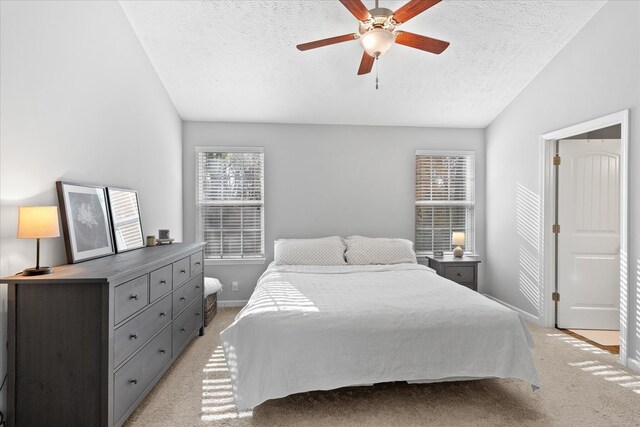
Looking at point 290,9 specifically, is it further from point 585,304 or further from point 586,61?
point 585,304

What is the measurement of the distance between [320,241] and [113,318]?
2.52 metres

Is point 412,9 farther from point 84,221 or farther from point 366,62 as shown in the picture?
point 84,221

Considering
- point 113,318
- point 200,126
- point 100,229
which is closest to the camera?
point 113,318

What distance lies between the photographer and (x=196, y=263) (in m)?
3.17

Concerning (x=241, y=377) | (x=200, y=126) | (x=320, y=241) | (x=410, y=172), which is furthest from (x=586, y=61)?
(x=200, y=126)

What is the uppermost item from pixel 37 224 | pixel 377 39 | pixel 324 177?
pixel 377 39

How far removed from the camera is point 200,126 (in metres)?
4.31

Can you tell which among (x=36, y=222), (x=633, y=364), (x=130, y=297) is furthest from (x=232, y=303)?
(x=633, y=364)

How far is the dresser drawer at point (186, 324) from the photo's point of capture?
263 centimetres

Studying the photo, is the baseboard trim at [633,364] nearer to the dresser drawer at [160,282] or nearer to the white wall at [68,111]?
the dresser drawer at [160,282]

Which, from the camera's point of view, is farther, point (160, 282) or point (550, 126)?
point (550, 126)

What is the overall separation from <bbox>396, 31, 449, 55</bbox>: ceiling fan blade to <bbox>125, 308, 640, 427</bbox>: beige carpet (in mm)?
2400

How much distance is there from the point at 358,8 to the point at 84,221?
2.27 metres

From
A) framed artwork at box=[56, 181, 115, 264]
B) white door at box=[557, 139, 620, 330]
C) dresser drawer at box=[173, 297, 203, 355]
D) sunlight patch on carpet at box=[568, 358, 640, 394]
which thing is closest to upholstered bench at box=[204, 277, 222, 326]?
dresser drawer at box=[173, 297, 203, 355]
